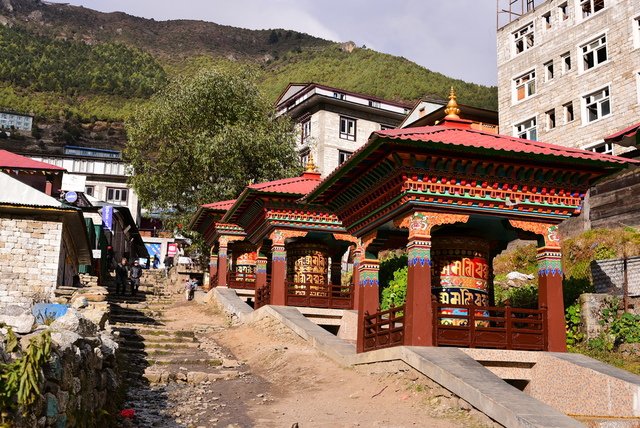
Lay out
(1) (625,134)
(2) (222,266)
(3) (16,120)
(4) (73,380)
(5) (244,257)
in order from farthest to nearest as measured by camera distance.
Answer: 1. (3) (16,120)
2. (5) (244,257)
3. (2) (222,266)
4. (1) (625,134)
5. (4) (73,380)

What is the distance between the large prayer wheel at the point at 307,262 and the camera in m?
23.1

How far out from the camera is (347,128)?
175ft

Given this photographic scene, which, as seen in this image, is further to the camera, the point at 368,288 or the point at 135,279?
the point at 135,279

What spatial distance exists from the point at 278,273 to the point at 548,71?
24.1m

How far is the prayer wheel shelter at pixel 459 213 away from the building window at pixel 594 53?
23.6 meters

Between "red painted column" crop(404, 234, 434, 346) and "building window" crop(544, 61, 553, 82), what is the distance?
28.8m

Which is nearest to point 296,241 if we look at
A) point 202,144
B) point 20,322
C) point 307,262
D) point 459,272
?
point 307,262

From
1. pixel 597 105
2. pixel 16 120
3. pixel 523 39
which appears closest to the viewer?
pixel 597 105

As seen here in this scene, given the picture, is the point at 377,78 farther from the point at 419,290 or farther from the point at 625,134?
the point at 419,290

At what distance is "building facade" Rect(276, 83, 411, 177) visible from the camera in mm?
51719

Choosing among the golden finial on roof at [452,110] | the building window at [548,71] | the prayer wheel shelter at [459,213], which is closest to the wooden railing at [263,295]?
the prayer wheel shelter at [459,213]

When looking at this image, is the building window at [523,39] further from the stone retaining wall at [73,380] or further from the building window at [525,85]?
the stone retaining wall at [73,380]

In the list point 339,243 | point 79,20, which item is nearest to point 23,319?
point 339,243

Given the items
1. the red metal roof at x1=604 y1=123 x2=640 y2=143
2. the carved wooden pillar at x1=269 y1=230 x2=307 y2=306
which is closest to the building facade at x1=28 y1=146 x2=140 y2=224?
the carved wooden pillar at x1=269 y1=230 x2=307 y2=306
